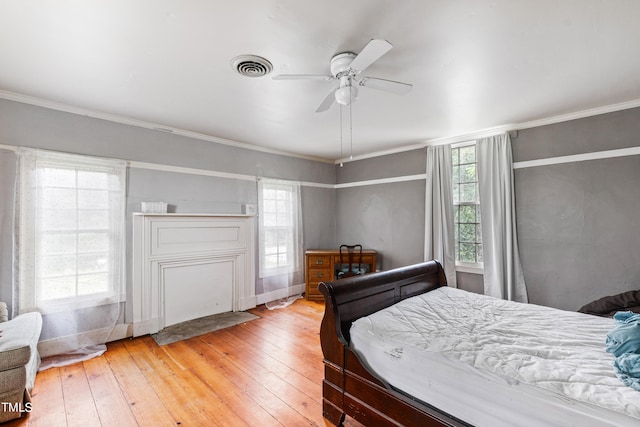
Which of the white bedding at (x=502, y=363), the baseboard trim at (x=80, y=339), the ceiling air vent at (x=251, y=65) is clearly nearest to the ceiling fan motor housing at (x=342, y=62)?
the ceiling air vent at (x=251, y=65)

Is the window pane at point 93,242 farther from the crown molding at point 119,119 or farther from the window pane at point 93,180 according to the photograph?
the crown molding at point 119,119

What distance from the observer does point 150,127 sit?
11.5 ft

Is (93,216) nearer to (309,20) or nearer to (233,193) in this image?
(233,193)

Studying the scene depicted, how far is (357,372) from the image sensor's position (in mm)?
1769

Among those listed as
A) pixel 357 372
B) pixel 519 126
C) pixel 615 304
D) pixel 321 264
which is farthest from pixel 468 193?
pixel 357 372

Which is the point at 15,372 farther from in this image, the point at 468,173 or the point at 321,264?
the point at 468,173

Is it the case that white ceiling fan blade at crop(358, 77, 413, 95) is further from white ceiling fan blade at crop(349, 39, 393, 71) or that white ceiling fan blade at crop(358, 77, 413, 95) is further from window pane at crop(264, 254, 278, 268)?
window pane at crop(264, 254, 278, 268)

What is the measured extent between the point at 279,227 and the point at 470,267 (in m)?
2.97

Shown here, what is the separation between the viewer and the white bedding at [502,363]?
3.80 ft

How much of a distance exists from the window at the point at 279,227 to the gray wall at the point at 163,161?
209 mm

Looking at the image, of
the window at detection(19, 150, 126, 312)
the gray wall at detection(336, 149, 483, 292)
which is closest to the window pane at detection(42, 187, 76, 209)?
the window at detection(19, 150, 126, 312)

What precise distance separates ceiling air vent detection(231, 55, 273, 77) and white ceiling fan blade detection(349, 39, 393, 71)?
71 cm

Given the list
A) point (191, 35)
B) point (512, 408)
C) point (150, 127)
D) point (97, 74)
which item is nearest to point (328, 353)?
point (512, 408)

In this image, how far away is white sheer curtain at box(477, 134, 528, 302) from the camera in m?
3.55
